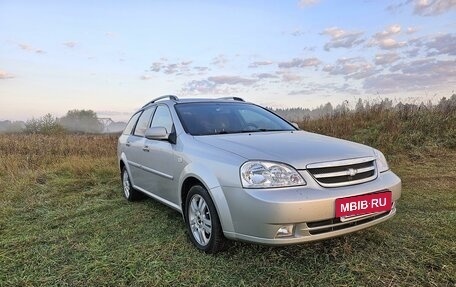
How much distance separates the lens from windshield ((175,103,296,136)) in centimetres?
386

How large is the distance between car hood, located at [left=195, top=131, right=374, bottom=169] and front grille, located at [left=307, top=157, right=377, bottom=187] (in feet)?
0.17

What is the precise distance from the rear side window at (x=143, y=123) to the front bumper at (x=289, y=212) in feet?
7.85

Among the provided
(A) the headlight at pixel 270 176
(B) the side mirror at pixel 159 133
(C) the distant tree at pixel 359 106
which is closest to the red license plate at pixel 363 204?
(A) the headlight at pixel 270 176

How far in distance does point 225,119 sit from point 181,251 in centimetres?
153

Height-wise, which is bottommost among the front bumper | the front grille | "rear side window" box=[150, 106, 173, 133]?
the front bumper

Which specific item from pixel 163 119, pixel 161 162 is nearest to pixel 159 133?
pixel 161 162

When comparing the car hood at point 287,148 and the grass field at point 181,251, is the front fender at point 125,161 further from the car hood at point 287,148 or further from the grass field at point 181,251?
the car hood at point 287,148

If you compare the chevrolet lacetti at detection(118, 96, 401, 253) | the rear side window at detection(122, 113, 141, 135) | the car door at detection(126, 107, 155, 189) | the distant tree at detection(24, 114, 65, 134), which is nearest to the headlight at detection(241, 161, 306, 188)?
the chevrolet lacetti at detection(118, 96, 401, 253)

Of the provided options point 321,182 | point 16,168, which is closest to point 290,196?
point 321,182

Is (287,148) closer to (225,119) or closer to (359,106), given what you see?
(225,119)

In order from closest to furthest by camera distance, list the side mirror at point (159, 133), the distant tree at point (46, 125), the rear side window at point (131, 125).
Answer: the side mirror at point (159, 133) → the rear side window at point (131, 125) → the distant tree at point (46, 125)

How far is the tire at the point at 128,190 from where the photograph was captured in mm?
5367

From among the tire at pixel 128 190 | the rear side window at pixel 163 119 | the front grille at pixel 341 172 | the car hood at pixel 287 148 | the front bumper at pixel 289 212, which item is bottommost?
the tire at pixel 128 190

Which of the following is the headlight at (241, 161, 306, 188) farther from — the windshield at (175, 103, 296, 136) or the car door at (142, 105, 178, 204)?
the car door at (142, 105, 178, 204)
